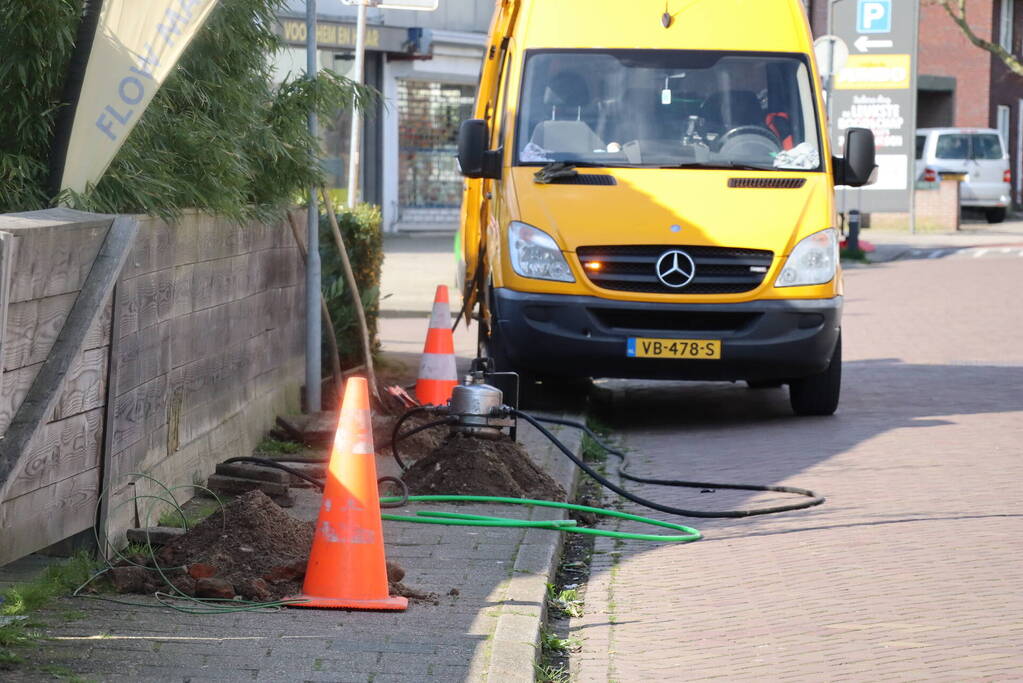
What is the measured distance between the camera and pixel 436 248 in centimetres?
2811

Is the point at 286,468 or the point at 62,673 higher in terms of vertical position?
the point at 286,468

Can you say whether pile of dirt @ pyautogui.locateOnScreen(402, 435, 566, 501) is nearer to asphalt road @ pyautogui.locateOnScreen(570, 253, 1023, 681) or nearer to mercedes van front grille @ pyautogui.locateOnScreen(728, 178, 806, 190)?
asphalt road @ pyautogui.locateOnScreen(570, 253, 1023, 681)

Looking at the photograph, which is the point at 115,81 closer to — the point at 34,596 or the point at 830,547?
the point at 34,596

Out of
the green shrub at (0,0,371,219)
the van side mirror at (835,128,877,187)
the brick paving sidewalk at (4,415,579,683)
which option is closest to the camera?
the brick paving sidewalk at (4,415,579,683)

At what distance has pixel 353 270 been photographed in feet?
36.7

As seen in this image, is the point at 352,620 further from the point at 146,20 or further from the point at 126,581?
the point at 146,20

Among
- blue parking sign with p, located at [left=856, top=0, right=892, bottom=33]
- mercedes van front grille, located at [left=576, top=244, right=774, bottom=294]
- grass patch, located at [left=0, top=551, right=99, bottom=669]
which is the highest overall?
blue parking sign with p, located at [left=856, top=0, right=892, bottom=33]

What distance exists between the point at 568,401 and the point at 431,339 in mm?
1135

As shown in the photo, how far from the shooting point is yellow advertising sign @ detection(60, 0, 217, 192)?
5.87m

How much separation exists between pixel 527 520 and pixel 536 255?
3282 mm

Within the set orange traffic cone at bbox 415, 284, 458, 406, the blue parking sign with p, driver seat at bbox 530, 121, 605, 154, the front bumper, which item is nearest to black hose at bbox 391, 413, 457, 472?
the front bumper

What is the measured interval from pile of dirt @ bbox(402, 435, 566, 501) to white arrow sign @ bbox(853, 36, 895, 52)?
24.2 metres

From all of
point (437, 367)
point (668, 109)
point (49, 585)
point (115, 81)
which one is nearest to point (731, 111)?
point (668, 109)

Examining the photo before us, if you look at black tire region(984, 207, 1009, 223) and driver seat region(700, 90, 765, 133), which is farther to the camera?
black tire region(984, 207, 1009, 223)
